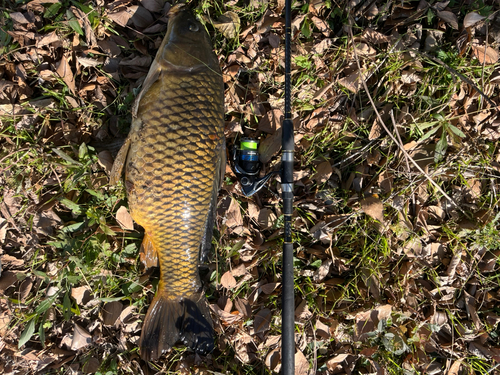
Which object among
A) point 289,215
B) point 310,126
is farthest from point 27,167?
point 310,126

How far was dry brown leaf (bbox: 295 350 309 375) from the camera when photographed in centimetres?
229

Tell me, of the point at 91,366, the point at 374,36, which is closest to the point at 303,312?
the point at 91,366

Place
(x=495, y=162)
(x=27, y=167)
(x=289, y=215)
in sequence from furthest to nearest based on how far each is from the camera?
(x=495, y=162), (x=27, y=167), (x=289, y=215)

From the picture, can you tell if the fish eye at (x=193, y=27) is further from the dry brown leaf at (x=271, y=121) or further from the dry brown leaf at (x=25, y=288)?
the dry brown leaf at (x=25, y=288)

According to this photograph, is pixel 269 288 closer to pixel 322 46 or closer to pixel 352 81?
pixel 352 81

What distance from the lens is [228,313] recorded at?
7.65 feet

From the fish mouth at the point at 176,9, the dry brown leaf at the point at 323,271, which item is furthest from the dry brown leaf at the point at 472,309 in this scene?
the fish mouth at the point at 176,9

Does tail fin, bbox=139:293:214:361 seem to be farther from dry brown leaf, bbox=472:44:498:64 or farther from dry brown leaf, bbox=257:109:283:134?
dry brown leaf, bbox=472:44:498:64

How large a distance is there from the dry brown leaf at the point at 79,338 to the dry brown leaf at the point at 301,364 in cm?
149

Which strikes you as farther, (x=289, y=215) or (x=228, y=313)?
(x=228, y=313)

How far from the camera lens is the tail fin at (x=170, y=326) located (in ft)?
7.22

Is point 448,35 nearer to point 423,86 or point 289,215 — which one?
point 423,86

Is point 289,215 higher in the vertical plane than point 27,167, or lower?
lower

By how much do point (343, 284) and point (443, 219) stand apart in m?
0.94
